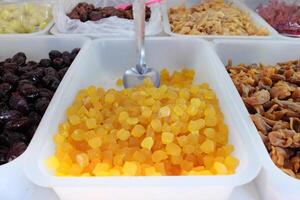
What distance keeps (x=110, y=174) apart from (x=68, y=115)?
0.71 ft

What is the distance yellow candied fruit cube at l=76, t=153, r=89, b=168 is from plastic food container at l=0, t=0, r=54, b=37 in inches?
28.3

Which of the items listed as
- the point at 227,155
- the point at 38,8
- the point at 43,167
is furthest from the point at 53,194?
the point at 38,8

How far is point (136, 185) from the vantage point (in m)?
0.53

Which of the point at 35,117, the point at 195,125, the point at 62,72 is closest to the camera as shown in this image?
the point at 195,125

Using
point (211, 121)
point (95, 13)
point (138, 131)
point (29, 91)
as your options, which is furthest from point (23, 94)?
point (95, 13)

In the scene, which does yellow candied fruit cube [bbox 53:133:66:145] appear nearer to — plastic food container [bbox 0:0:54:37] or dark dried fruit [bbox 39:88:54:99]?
dark dried fruit [bbox 39:88:54:99]

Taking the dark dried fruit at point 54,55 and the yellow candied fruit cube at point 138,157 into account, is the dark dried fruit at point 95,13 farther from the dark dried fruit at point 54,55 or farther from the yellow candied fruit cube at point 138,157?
the yellow candied fruit cube at point 138,157

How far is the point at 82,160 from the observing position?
0.59 m

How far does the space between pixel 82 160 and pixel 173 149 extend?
156 millimetres

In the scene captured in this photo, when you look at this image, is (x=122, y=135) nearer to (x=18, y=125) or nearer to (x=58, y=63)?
(x=18, y=125)

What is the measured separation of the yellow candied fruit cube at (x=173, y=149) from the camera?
1.96 feet

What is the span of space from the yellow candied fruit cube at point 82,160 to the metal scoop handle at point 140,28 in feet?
1.34

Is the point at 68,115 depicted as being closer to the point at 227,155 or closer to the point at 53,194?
the point at 53,194

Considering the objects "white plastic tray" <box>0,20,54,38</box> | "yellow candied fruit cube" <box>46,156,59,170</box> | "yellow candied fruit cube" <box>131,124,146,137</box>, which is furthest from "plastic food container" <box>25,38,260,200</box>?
"white plastic tray" <box>0,20,54,38</box>
